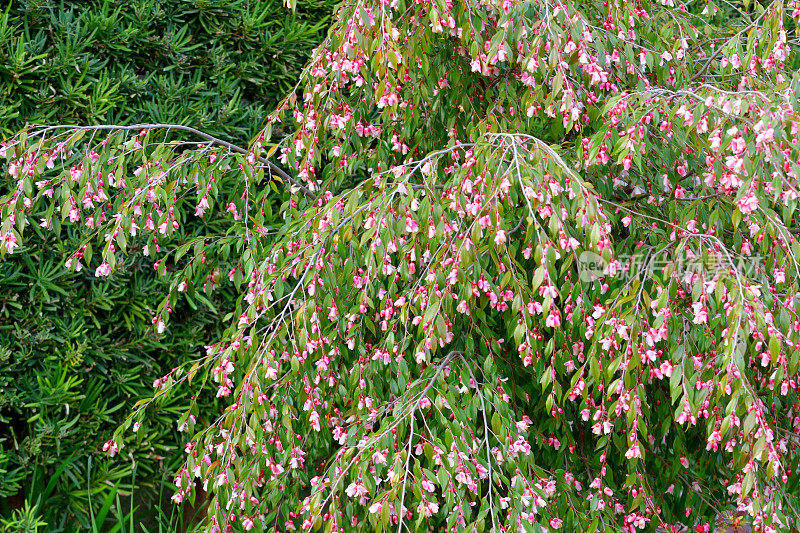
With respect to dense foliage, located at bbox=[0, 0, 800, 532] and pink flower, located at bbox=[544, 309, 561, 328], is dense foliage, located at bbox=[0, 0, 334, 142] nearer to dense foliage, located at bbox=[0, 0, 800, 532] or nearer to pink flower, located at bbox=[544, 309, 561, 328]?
dense foliage, located at bbox=[0, 0, 800, 532]

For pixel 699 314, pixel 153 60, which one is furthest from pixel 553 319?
pixel 153 60

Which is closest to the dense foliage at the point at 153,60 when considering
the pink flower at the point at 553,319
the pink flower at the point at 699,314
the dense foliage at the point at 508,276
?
the dense foliage at the point at 508,276

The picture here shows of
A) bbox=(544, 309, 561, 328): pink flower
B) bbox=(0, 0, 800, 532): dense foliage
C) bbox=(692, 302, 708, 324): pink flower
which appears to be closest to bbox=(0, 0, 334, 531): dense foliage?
bbox=(0, 0, 800, 532): dense foliage

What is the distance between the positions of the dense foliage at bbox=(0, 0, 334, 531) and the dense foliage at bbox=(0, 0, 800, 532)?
0.82 meters

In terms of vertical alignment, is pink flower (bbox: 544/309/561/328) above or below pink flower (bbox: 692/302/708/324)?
below

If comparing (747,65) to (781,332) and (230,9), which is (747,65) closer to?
(781,332)

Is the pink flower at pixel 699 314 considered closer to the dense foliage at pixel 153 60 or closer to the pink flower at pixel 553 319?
the pink flower at pixel 553 319

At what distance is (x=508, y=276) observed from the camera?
4.85 ft

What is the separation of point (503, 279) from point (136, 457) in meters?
1.86

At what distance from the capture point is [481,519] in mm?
1452

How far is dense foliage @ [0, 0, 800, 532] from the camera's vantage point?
1397 mm

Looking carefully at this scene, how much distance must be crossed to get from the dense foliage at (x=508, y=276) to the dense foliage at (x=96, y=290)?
820 millimetres

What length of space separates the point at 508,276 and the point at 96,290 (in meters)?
1.72

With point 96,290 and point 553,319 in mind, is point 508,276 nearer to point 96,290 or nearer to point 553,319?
point 553,319
